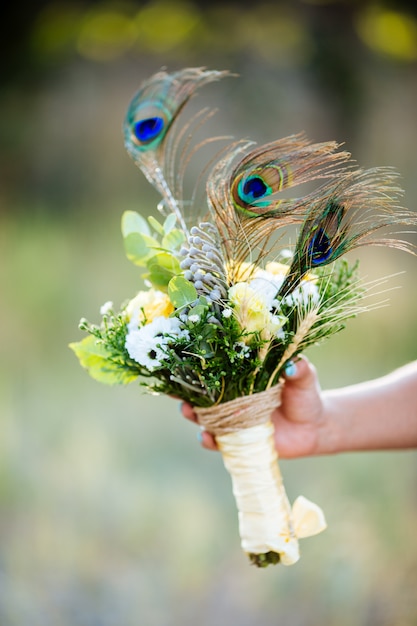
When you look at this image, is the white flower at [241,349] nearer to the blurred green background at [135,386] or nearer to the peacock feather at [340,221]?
the peacock feather at [340,221]

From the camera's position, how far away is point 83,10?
251 cm

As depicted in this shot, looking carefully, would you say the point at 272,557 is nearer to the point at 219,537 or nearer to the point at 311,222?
the point at 311,222

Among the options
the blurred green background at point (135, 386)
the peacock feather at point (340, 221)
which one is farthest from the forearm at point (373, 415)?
the blurred green background at point (135, 386)

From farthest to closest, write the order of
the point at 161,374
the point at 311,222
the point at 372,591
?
the point at 372,591 → the point at 161,374 → the point at 311,222

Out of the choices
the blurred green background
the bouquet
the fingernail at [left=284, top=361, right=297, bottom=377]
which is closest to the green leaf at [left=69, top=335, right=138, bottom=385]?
the bouquet

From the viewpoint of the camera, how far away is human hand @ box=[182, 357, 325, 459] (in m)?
1.17

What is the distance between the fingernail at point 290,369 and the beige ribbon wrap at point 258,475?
24mm

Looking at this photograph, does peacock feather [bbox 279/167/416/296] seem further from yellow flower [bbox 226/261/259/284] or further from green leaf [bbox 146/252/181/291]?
green leaf [bbox 146/252/181/291]

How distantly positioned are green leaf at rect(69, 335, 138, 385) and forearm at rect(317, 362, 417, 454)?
1.31 ft

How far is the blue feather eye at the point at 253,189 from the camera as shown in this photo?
90cm

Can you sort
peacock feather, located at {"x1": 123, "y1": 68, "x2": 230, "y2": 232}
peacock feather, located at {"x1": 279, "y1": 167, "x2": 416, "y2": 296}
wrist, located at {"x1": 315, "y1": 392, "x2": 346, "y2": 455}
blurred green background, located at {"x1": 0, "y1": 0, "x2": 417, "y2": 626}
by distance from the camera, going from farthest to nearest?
blurred green background, located at {"x1": 0, "y1": 0, "x2": 417, "y2": 626} < wrist, located at {"x1": 315, "y1": 392, "x2": 346, "y2": 455} < peacock feather, located at {"x1": 123, "y1": 68, "x2": 230, "y2": 232} < peacock feather, located at {"x1": 279, "y1": 167, "x2": 416, "y2": 296}

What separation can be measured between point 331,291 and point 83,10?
1932 millimetres

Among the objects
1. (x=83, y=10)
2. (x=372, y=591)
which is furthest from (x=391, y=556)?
(x=83, y=10)

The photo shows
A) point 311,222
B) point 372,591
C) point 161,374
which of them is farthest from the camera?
point 372,591
